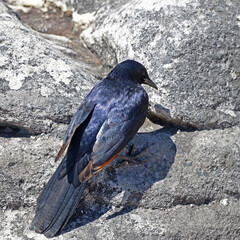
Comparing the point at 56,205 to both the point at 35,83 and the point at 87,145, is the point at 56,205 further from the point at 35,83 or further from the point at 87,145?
the point at 35,83

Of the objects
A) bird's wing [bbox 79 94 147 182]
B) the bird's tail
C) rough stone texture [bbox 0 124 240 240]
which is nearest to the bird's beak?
bird's wing [bbox 79 94 147 182]

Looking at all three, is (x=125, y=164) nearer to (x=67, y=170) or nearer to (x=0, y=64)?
(x=67, y=170)

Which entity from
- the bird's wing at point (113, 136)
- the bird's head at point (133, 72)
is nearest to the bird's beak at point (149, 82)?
the bird's head at point (133, 72)

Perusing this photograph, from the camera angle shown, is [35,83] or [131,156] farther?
[35,83]

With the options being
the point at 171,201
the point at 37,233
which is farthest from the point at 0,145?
the point at 171,201

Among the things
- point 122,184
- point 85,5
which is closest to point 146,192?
point 122,184

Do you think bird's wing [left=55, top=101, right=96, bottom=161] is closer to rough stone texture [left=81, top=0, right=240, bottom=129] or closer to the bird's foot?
the bird's foot
